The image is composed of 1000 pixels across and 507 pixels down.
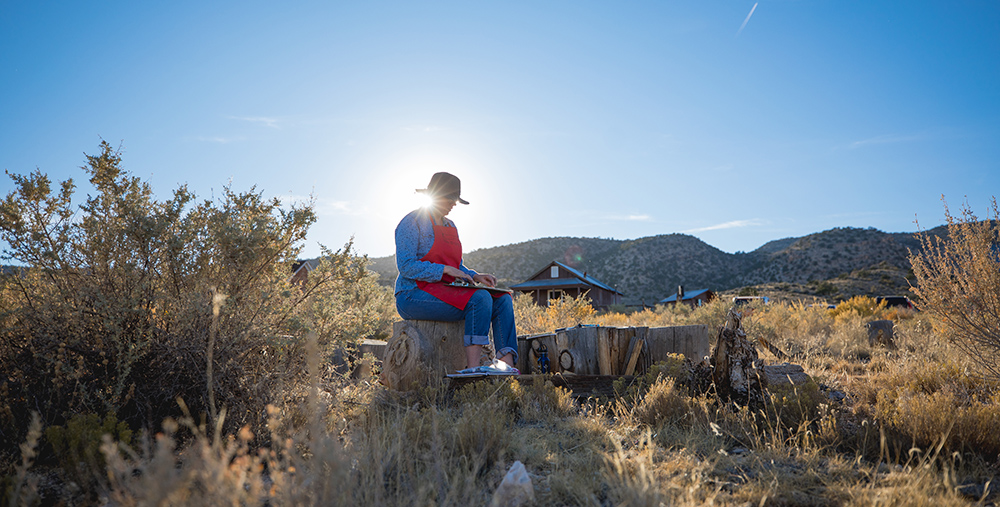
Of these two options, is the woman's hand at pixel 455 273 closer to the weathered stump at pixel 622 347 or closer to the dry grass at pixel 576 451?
the dry grass at pixel 576 451

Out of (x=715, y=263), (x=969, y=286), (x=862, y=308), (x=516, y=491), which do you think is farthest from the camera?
(x=715, y=263)

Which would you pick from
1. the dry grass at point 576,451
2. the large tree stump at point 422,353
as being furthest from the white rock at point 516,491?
the large tree stump at point 422,353

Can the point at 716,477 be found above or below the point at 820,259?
below

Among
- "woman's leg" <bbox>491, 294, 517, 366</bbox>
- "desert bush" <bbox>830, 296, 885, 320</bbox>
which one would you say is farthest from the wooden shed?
"woman's leg" <bbox>491, 294, 517, 366</bbox>

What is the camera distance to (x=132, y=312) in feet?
8.87

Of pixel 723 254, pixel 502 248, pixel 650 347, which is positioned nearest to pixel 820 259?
pixel 723 254

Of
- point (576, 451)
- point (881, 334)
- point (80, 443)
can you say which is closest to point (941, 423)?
point (576, 451)

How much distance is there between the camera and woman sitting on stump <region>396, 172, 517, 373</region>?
165 inches

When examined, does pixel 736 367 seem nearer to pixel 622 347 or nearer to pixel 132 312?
pixel 622 347

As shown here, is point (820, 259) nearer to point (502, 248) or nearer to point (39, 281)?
point (502, 248)

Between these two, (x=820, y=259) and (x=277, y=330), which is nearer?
(x=277, y=330)

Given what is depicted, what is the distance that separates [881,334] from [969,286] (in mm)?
4570

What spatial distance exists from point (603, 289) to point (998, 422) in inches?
1612

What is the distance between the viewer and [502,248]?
239 feet
